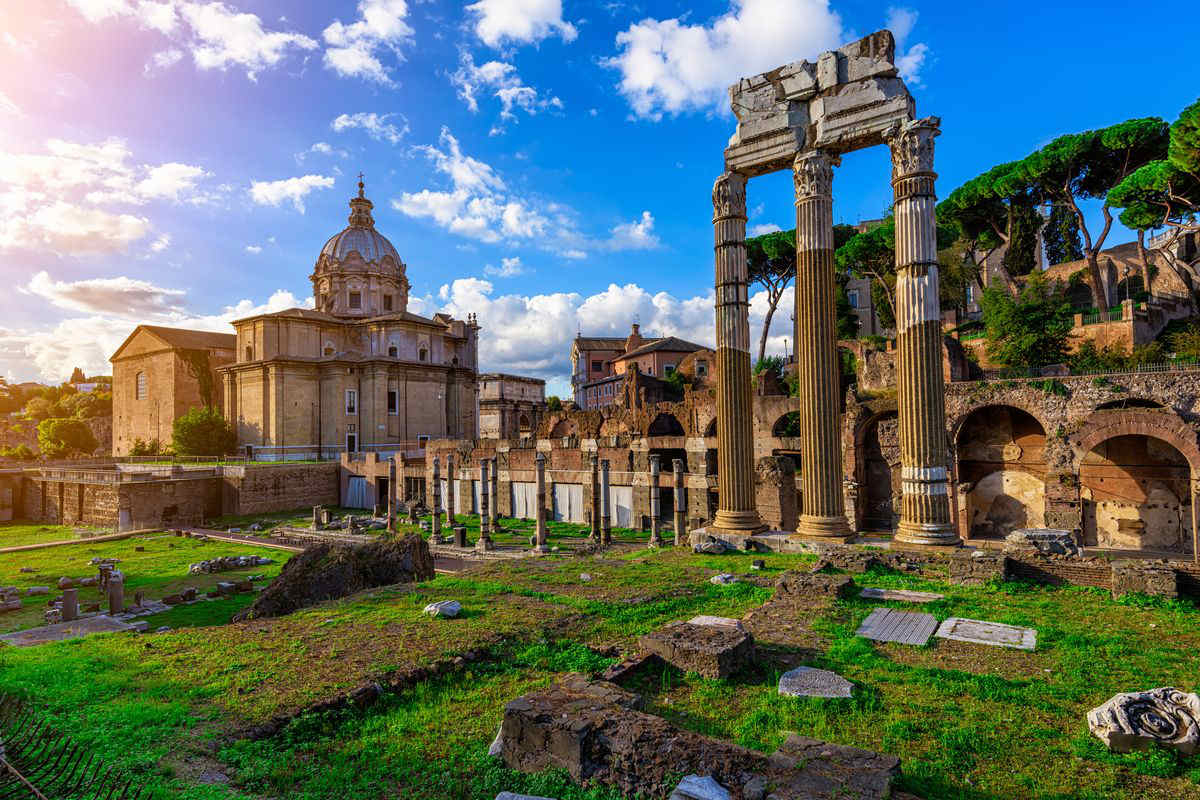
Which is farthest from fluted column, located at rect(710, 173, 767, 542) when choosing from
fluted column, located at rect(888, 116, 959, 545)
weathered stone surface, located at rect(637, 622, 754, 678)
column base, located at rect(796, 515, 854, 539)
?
weathered stone surface, located at rect(637, 622, 754, 678)

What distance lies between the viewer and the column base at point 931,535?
1105cm

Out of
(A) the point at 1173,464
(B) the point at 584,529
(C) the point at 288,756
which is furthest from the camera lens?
(B) the point at 584,529

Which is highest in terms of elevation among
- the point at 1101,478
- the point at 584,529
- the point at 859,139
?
the point at 859,139

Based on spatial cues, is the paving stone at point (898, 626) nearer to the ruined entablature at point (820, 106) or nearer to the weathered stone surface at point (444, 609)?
the weathered stone surface at point (444, 609)

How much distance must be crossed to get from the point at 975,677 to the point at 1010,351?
26.0 m

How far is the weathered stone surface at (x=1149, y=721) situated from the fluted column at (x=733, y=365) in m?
8.75

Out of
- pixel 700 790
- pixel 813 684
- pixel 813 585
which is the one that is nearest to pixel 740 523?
pixel 813 585

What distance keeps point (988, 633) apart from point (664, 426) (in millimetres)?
23355

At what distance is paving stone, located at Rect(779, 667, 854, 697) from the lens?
19.0ft

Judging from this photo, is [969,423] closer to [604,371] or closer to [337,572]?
[337,572]

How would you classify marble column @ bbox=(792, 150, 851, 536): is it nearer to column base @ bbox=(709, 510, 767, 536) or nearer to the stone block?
column base @ bbox=(709, 510, 767, 536)

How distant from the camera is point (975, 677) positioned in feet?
20.1

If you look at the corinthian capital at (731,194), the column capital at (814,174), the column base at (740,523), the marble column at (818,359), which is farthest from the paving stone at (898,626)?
the corinthian capital at (731,194)

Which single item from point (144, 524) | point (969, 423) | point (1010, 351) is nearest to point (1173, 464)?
point (969, 423)
